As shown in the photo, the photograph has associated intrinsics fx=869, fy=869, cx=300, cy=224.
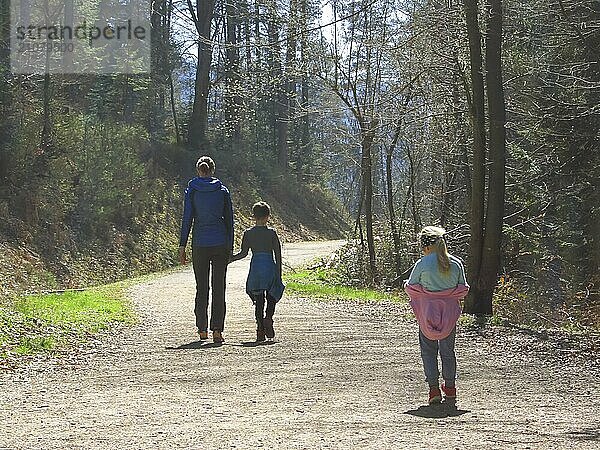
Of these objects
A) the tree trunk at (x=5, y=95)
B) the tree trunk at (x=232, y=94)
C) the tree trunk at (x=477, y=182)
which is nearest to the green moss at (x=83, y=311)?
the tree trunk at (x=477, y=182)

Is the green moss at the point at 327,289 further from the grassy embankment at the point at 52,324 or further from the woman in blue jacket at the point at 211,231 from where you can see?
the woman in blue jacket at the point at 211,231

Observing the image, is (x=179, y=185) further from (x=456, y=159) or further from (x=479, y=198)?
(x=479, y=198)

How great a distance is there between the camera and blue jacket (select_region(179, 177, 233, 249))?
1102 cm

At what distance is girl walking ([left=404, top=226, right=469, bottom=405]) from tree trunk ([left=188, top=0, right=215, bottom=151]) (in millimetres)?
34194

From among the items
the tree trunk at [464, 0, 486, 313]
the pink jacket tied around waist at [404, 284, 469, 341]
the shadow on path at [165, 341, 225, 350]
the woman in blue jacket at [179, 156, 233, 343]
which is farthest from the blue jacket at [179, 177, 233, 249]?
the tree trunk at [464, 0, 486, 313]

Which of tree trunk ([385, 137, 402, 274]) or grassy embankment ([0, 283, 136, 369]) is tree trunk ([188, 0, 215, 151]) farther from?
grassy embankment ([0, 283, 136, 369])

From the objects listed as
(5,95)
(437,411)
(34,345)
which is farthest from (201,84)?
(437,411)

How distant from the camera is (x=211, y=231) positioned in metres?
11.1

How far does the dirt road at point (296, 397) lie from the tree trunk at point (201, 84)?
102 ft

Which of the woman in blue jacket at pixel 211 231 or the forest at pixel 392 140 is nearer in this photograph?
the woman in blue jacket at pixel 211 231

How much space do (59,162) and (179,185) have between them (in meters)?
12.3

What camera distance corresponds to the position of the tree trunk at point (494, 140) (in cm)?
1424

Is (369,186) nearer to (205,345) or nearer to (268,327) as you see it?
(268,327)

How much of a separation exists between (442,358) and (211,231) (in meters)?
4.45
